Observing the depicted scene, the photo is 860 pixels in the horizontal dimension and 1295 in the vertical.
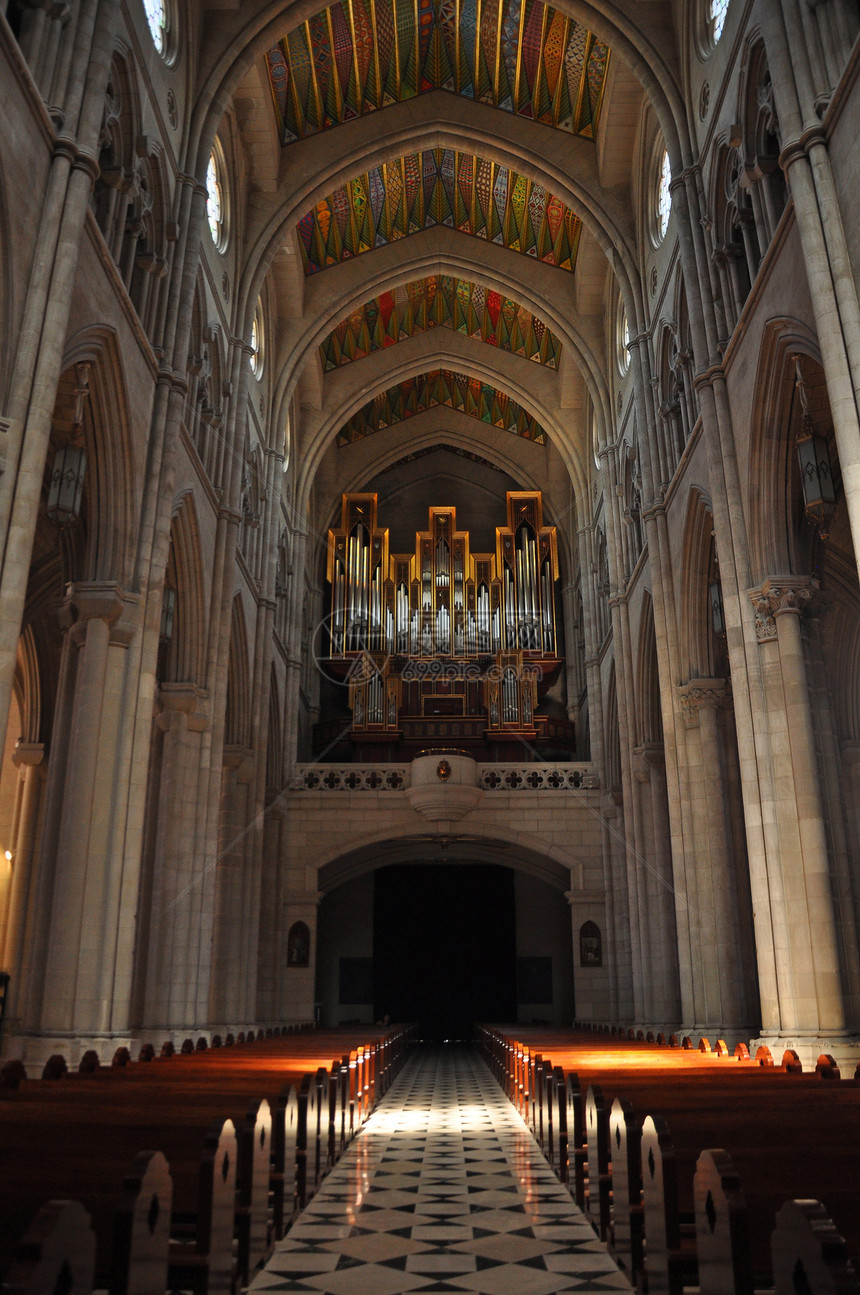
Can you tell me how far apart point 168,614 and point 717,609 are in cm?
711

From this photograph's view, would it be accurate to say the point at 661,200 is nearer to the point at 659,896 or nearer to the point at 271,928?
the point at 659,896

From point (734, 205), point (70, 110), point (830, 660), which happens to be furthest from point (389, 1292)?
point (830, 660)

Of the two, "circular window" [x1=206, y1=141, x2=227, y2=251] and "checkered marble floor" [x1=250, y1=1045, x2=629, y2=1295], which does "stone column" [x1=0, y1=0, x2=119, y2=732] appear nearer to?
"checkered marble floor" [x1=250, y1=1045, x2=629, y2=1295]

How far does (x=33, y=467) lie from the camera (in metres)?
7.96

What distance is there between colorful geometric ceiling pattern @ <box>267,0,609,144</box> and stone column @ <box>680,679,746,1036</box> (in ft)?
35.8

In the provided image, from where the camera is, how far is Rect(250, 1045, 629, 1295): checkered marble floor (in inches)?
166

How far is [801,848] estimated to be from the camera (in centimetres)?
1021

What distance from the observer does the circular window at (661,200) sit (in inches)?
628

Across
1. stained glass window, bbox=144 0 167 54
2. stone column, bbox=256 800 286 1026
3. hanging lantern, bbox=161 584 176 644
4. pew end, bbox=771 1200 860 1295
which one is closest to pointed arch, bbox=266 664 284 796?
stone column, bbox=256 800 286 1026

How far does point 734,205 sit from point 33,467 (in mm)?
8541

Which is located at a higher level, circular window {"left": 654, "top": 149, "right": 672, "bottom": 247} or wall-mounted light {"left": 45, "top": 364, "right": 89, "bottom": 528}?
circular window {"left": 654, "top": 149, "right": 672, "bottom": 247}

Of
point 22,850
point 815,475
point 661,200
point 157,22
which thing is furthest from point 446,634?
point 815,475

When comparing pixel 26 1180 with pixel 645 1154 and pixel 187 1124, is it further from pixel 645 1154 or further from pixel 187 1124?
pixel 645 1154

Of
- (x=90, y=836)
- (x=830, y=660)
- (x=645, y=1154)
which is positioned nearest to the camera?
(x=645, y=1154)
